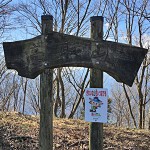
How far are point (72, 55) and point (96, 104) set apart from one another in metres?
0.67

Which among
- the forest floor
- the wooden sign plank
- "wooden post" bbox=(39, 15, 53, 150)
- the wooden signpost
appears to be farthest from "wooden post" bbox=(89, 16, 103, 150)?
the forest floor

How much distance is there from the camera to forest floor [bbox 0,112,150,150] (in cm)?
523

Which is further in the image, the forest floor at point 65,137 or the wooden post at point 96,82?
the forest floor at point 65,137

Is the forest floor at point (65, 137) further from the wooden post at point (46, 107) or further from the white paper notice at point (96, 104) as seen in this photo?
the white paper notice at point (96, 104)

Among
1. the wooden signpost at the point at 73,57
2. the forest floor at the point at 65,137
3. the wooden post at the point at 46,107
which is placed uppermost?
the wooden signpost at the point at 73,57

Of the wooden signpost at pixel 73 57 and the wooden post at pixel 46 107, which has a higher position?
the wooden signpost at pixel 73 57

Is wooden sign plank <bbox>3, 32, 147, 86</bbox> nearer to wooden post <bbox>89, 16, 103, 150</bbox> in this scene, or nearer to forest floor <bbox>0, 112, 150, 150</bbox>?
wooden post <bbox>89, 16, 103, 150</bbox>

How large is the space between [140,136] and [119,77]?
9.91 ft

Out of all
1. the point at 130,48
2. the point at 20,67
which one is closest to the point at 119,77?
the point at 130,48

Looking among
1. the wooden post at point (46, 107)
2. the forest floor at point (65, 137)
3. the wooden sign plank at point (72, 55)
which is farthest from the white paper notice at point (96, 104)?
the forest floor at point (65, 137)

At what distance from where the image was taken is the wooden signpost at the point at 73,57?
3500 millimetres

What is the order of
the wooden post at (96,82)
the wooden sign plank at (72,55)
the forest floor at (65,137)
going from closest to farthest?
the wooden sign plank at (72,55) < the wooden post at (96,82) < the forest floor at (65,137)

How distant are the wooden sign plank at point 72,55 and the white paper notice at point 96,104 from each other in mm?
279

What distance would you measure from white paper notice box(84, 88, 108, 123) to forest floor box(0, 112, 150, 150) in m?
1.70
